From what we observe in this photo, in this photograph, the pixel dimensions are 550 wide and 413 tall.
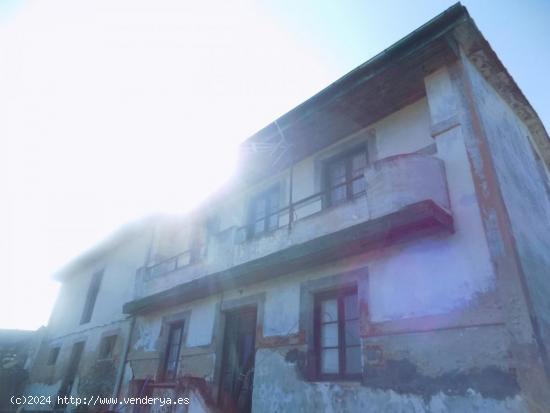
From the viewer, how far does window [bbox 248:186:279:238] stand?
920cm

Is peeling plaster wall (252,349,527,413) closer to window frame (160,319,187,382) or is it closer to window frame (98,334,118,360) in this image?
window frame (160,319,187,382)

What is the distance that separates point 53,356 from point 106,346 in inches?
212

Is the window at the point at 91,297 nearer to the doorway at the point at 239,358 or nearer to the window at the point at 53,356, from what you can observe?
the window at the point at 53,356

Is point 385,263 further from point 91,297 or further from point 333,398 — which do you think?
point 91,297

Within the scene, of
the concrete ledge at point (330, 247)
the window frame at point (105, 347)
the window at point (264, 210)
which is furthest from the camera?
the window frame at point (105, 347)

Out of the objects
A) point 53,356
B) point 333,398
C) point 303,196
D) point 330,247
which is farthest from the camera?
point 53,356

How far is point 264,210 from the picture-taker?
9633 millimetres

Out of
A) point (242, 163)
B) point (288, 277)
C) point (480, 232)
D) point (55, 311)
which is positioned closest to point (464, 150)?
point (480, 232)

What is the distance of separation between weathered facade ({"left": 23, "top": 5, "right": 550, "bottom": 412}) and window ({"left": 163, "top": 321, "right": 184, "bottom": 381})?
5cm

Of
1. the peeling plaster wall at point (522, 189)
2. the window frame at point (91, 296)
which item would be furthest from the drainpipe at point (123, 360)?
the peeling plaster wall at point (522, 189)

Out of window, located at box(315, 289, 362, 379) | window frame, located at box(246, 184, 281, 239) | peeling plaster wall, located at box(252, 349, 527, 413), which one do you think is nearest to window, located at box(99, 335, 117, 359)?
window frame, located at box(246, 184, 281, 239)

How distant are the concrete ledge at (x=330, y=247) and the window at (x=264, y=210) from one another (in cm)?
155

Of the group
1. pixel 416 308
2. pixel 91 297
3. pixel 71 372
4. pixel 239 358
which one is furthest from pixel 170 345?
pixel 91 297

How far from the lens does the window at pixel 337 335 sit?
5922 mm
